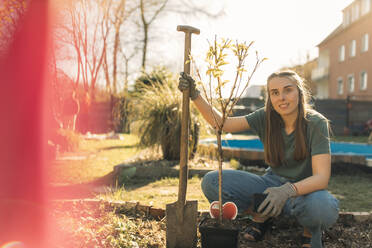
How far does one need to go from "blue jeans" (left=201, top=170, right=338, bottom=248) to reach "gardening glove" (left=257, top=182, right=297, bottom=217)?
0.46 ft

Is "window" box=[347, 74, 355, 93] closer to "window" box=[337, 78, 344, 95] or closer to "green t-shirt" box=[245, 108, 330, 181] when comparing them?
"window" box=[337, 78, 344, 95]

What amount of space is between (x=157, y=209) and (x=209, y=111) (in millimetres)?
782

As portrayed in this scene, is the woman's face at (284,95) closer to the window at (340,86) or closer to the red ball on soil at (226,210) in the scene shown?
the red ball on soil at (226,210)

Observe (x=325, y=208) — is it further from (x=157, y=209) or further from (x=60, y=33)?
(x=60, y=33)

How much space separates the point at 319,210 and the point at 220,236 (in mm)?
551

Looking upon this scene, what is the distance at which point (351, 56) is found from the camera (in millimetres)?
19516

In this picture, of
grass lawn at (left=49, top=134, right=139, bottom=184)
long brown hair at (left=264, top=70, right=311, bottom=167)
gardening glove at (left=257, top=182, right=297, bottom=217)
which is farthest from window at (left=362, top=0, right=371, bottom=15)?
gardening glove at (left=257, top=182, right=297, bottom=217)

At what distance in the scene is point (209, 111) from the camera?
2.08 meters

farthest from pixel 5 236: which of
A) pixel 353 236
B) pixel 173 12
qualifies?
pixel 173 12

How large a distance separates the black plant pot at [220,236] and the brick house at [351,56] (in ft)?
50.9

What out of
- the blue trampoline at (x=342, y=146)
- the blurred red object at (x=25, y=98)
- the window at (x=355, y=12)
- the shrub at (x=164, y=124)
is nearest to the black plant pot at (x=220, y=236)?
the blurred red object at (x=25, y=98)

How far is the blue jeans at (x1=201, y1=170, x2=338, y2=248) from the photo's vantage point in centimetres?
173

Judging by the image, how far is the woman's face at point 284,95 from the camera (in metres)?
1.93

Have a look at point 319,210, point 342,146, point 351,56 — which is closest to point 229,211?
point 319,210
